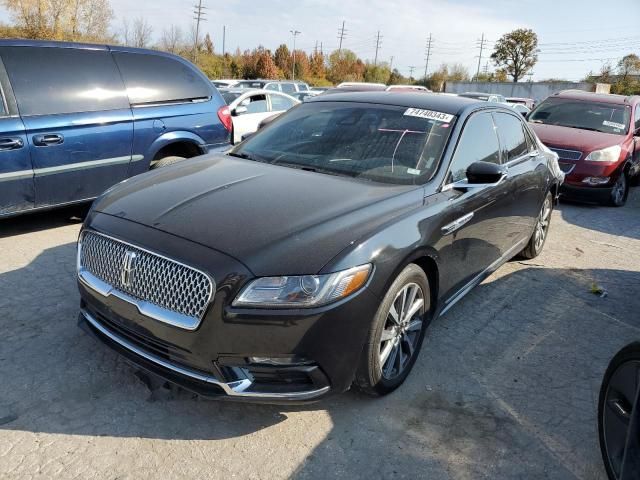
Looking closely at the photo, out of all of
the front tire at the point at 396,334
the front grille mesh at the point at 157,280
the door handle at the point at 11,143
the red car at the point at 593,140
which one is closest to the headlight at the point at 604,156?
the red car at the point at 593,140

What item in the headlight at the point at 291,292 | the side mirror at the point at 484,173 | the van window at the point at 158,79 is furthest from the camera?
the van window at the point at 158,79

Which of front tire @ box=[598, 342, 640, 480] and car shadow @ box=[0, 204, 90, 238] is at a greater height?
front tire @ box=[598, 342, 640, 480]

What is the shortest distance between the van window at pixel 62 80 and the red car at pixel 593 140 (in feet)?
22.4

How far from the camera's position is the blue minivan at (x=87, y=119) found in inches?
186

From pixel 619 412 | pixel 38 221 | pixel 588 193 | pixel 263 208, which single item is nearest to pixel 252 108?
pixel 38 221

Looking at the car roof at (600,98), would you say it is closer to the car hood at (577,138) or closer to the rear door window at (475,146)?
the car hood at (577,138)

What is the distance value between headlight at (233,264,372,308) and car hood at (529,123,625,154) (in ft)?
24.3

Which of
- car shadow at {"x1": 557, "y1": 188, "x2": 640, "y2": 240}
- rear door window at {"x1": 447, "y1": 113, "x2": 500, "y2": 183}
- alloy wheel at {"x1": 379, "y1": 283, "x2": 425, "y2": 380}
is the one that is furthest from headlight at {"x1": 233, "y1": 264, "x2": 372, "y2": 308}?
car shadow at {"x1": 557, "y1": 188, "x2": 640, "y2": 240}

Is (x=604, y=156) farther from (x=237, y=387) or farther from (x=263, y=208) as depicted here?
(x=237, y=387)

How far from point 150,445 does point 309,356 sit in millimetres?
886

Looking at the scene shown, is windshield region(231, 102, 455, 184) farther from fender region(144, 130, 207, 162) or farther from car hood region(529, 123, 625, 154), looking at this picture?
car hood region(529, 123, 625, 154)

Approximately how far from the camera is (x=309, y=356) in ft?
7.81

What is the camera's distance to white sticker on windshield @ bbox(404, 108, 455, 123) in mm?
3650

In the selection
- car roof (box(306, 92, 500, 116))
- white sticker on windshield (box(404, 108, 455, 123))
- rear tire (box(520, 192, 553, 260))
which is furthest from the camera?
rear tire (box(520, 192, 553, 260))
